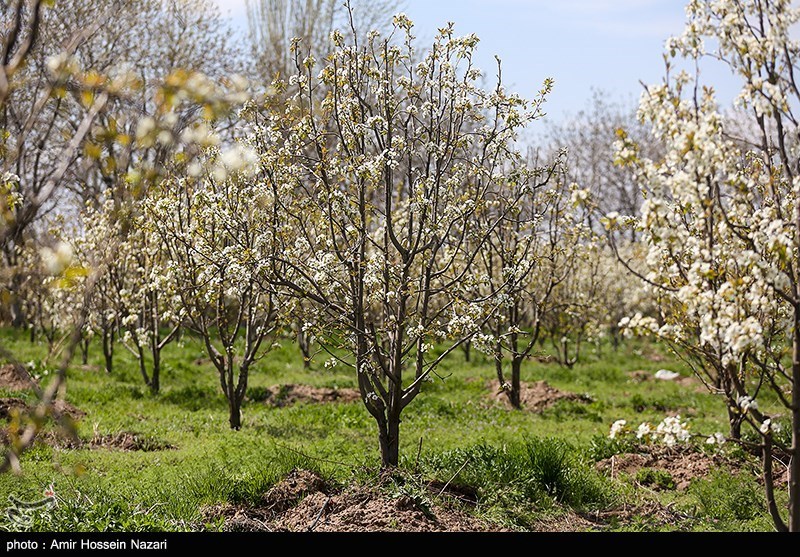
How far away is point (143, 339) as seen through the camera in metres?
11.3

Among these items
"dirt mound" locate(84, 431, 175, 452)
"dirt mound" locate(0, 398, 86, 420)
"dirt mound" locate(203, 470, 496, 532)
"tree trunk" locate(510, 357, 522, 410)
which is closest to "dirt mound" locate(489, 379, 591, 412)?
"tree trunk" locate(510, 357, 522, 410)

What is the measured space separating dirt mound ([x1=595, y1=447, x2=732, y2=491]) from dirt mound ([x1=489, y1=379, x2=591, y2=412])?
356 cm

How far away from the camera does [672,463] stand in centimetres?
835

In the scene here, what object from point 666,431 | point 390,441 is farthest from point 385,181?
point 666,431

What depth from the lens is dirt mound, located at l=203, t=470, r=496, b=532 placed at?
5.85m

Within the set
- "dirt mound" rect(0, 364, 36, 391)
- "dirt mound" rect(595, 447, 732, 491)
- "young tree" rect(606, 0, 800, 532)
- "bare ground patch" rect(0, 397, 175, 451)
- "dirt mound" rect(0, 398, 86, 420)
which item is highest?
"young tree" rect(606, 0, 800, 532)

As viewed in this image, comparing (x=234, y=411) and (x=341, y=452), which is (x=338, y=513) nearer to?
(x=341, y=452)

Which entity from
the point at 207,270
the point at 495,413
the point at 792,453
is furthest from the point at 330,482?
the point at 495,413

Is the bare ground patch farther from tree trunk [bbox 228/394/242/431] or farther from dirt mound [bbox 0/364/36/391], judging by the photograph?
dirt mound [bbox 0/364/36/391]

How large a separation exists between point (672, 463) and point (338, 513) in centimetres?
424

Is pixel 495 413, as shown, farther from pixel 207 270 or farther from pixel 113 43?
pixel 113 43

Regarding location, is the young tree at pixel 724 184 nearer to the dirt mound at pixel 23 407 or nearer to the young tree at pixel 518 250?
the young tree at pixel 518 250

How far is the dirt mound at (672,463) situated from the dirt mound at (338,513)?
2772 mm

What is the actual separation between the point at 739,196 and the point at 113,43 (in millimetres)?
19070
